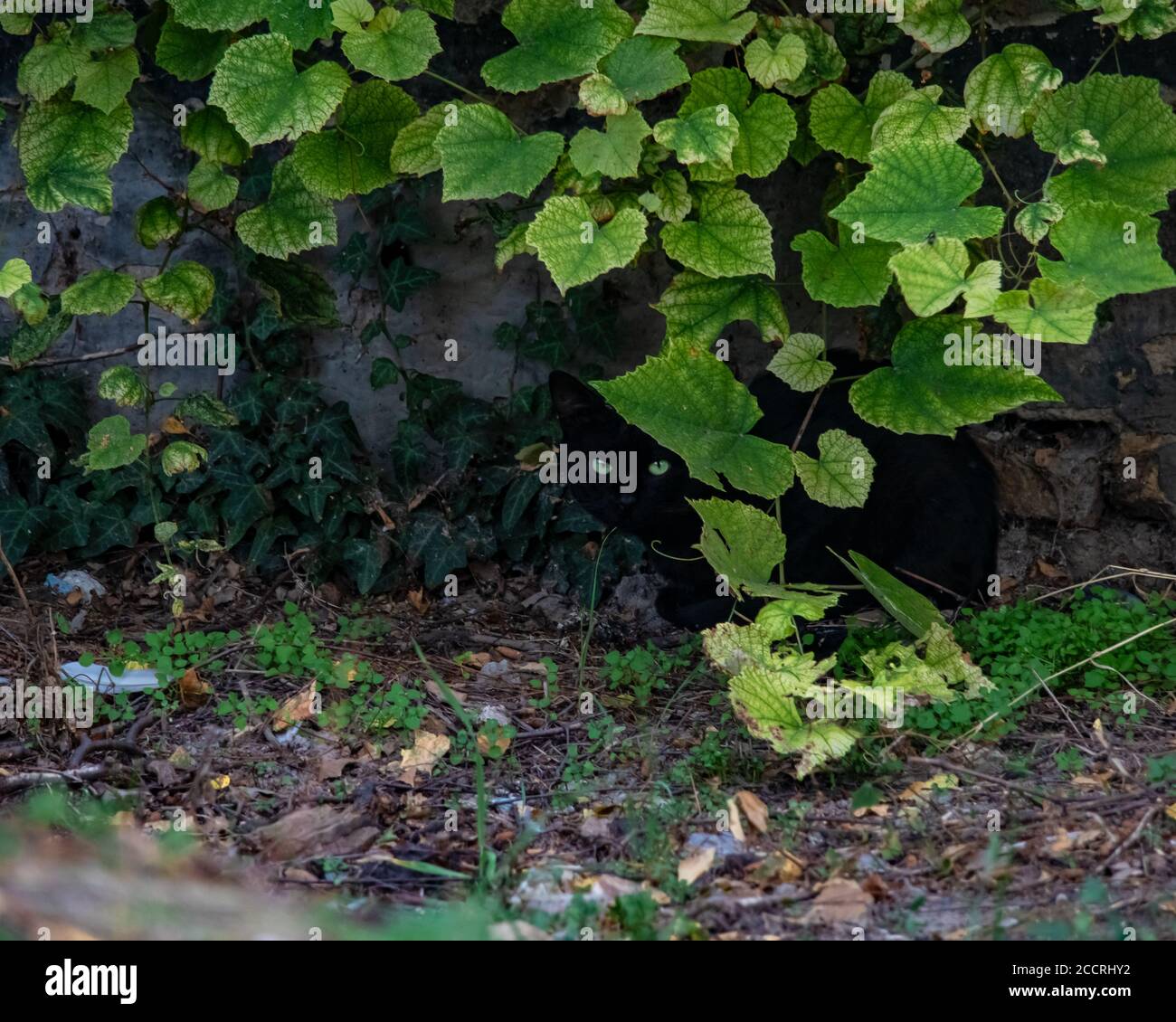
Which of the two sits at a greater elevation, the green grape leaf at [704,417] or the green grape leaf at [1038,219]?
the green grape leaf at [1038,219]

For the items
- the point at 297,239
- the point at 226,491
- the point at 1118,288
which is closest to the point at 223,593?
the point at 226,491

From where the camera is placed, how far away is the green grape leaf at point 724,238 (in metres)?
2.78

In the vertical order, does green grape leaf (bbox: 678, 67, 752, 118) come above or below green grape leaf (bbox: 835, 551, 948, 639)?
above

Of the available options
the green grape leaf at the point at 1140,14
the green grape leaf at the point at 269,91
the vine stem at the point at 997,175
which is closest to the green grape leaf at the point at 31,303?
the green grape leaf at the point at 269,91

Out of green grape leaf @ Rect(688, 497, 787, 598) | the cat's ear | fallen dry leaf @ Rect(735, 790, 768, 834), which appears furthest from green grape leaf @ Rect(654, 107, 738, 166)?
fallen dry leaf @ Rect(735, 790, 768, 834)

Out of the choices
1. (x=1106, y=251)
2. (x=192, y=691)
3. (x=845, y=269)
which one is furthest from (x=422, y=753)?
(x=1106, y=251)

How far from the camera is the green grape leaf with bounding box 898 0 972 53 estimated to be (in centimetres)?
279

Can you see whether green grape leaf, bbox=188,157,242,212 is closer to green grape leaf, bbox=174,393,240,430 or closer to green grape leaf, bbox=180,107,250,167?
green grape leaf, bbox=180,107,250,167

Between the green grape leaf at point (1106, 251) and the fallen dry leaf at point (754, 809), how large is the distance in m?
1.17

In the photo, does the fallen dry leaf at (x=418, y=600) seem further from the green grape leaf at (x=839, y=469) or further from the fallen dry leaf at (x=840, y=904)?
the fallen dry leaf at (x=840, y=904)

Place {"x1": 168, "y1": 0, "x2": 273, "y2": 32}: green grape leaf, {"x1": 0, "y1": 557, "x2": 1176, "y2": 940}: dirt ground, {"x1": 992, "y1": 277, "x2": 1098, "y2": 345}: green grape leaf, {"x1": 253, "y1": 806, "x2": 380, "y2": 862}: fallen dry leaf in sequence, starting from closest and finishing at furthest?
{"x1": 0, "y1": 557, "x2": 1176, "y2": 940}: dirt ground → {"x1": 253, "y1": 806, "x2": 380, "y2": 862}: fallen dry leaf → {"x1": 992, "y1": 277, "x2": 1098, "y2": 345}: green grape leaf → {"x1": 168, "y1": 0, "x2": 273, "y2": 32}: green grape leaf

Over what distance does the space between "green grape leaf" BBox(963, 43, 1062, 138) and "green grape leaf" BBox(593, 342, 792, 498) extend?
0.85 metres

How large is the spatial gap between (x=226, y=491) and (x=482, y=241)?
1067 millimetres
